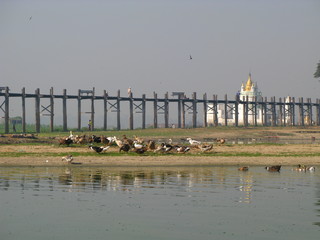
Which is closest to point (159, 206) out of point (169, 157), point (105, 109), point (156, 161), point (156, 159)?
point (156, 161)

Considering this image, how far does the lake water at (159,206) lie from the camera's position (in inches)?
520

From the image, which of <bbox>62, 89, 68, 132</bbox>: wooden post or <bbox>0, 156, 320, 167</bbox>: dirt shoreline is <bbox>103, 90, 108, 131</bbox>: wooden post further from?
<bbox>0, 156, 320, 167</bbox>: dirt shoreline

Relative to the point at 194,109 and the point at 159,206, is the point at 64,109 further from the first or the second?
the point at 159,206

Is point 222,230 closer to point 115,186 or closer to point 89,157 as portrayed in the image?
point 115,186

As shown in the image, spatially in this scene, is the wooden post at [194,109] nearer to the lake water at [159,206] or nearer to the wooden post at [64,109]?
the wooden post at [64,109]

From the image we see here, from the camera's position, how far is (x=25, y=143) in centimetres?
3878

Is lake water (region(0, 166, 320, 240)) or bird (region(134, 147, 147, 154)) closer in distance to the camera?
lake water (region(0, 166, 320, 240))

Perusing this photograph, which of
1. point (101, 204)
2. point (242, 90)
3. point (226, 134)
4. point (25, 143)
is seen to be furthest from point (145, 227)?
point (242, 90)

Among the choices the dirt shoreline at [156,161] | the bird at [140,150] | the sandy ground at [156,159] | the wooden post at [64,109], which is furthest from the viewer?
the wooden post at [64,109]

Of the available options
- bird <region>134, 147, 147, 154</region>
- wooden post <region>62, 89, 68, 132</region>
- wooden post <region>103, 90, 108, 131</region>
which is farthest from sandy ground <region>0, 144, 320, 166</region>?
wooden post <region>103, 90, 108, 131</region>

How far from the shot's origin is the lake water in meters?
13.2

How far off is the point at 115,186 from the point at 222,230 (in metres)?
7.73

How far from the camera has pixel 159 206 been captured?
16.2 metres

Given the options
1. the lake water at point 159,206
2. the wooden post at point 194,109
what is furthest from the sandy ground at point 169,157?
the wooden post at point 194,109
